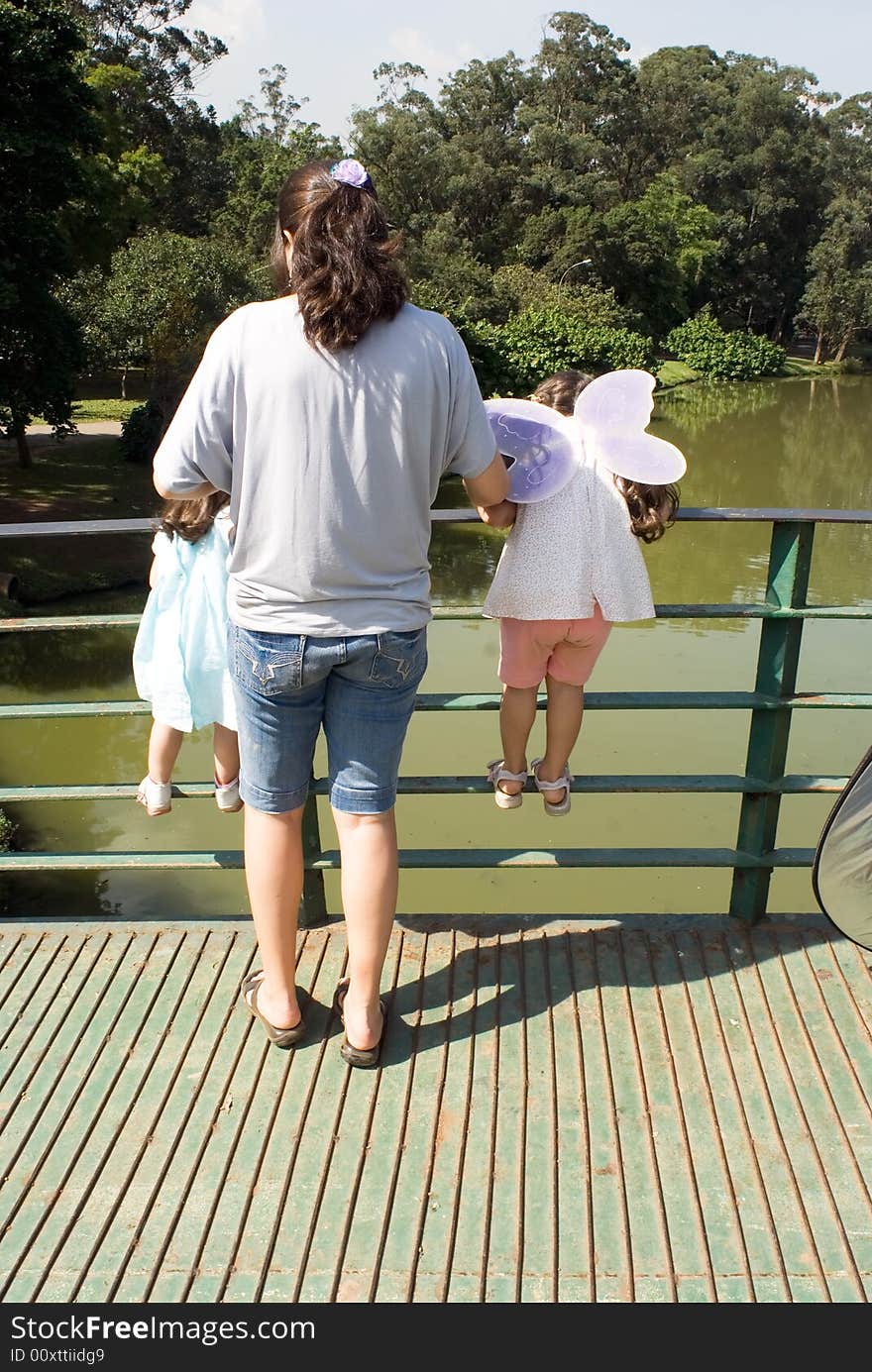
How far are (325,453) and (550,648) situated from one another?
0.83 m

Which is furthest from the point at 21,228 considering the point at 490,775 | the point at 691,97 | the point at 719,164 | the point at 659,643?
the point at 691,97

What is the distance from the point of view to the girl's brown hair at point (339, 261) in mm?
1660

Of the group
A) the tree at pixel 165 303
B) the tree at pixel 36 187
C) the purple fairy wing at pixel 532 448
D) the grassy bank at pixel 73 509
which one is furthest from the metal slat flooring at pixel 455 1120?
the tree at pixel 165 303

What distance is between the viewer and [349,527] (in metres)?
1.77

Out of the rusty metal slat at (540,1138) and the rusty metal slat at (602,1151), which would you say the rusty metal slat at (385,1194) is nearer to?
the rusty metal slat at (540,1138)

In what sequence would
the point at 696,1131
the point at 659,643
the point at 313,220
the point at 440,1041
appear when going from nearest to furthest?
the point at 313,220 → the point at 696,1131 → the point at 440,1041 → the point at 659,643

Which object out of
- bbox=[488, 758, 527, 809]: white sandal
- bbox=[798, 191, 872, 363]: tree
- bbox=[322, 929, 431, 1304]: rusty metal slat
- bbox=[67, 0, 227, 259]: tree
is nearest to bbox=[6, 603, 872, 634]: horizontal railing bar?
bbox=[488, 758, 527, 809]: white sandal

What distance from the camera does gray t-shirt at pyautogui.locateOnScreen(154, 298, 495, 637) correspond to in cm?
171

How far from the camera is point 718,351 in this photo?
120 ft

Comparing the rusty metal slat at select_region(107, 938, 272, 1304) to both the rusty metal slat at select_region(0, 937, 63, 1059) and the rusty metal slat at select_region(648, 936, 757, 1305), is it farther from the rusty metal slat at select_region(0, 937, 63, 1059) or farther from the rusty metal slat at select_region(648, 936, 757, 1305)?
the rusty metal slat at select_region(648, 936, 757, 1305)

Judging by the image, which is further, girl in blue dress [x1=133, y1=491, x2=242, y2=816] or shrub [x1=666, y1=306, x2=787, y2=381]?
shrub [x1=666, y1=306, x2=787, y2=381]

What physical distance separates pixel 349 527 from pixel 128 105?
3987 cm

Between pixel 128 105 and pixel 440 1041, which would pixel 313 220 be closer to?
pixel 440 1041

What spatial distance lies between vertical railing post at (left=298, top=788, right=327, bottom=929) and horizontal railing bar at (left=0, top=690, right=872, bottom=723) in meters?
0.38
